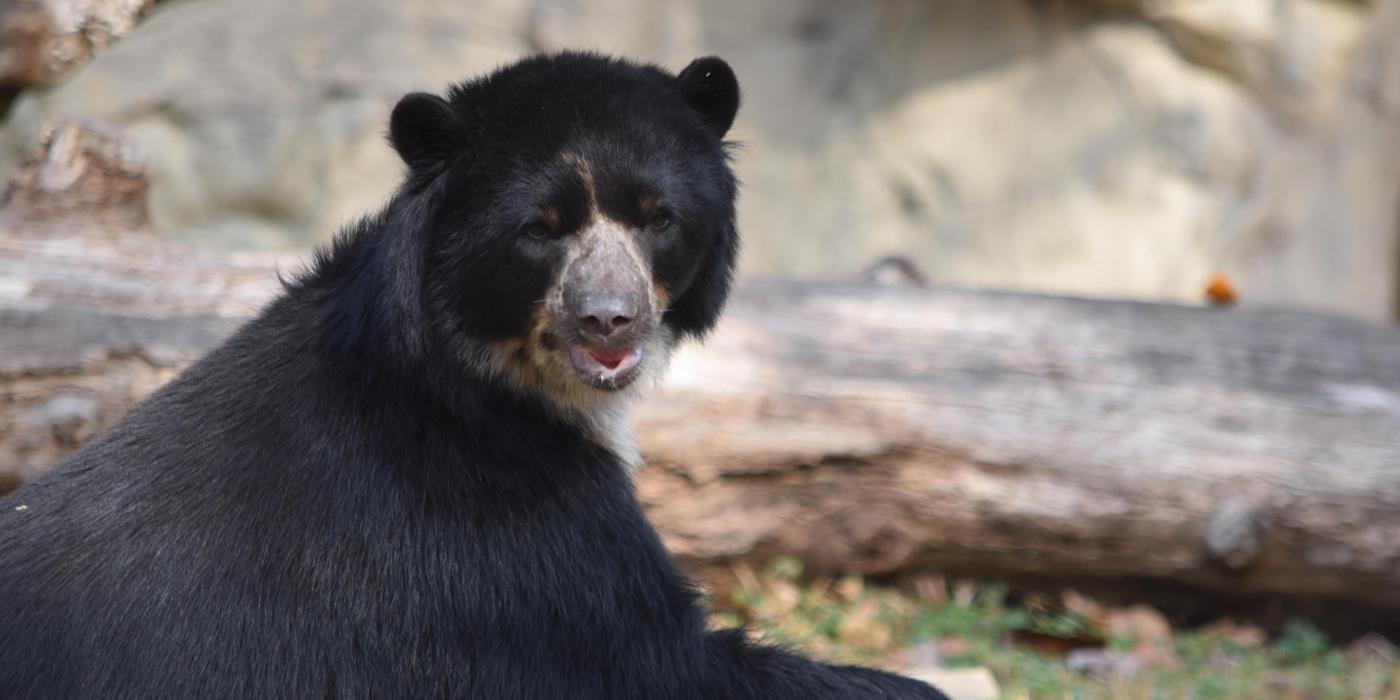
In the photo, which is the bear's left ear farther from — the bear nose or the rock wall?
the rock wall

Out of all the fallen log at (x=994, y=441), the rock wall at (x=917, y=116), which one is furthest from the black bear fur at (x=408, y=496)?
the rock wall at (x=917, y=116)

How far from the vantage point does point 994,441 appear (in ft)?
18.2

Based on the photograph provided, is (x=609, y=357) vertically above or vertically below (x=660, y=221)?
below

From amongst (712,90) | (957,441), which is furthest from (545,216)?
(957,441)

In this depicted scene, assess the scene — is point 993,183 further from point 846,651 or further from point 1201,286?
point 846,651

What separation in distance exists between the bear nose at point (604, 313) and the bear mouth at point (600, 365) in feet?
0.17

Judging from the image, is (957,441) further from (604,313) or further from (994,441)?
(604,313)

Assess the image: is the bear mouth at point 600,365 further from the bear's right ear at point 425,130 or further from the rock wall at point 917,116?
the rock wall at point 917,116

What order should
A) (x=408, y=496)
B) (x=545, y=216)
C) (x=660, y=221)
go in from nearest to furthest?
(x=408, y=496)
(x=545, y=216)
(x=660, y=221)

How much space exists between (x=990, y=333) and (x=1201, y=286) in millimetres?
4298

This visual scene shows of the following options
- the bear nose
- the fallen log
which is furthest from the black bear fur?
the fallen log

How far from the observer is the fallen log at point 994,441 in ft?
17.8

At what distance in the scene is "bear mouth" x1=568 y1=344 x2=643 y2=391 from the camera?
3.31 m

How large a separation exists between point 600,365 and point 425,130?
25.1 inches
